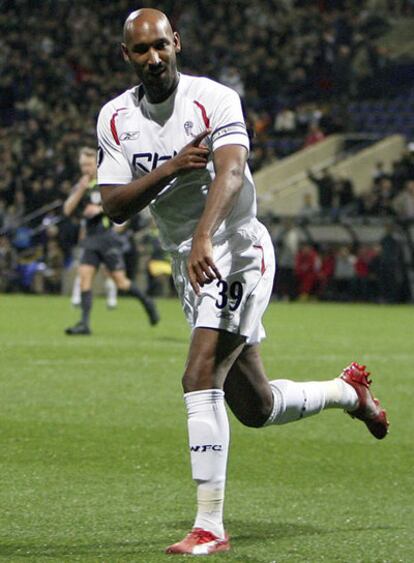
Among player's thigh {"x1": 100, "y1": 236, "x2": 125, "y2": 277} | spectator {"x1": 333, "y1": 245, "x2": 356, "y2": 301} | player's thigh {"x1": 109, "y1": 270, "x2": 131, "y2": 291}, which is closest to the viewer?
player's thigh {"x1": 100, "y1": 236, "x2": 125, "y2": 277}

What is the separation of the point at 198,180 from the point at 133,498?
1819 millimetres

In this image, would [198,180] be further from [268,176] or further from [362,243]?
[268,176]

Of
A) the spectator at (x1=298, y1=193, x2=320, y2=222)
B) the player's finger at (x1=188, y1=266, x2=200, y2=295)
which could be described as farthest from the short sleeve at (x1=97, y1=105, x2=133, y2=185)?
the spectator at (x1=298, y1=193, x2=320, y2=222)

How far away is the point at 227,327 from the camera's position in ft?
18.2

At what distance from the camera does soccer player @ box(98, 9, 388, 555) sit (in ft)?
17.6

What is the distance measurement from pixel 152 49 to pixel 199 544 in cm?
197

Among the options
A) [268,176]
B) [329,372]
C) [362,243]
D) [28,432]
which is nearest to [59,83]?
[268,176]

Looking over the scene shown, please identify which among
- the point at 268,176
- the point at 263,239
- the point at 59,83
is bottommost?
the point at 263,239

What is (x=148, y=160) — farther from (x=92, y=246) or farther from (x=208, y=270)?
(x=92, y=246)

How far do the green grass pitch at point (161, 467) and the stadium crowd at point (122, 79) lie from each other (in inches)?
645

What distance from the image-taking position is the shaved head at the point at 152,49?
5.47m

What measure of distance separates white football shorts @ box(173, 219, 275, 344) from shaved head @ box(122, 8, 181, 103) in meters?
0.70

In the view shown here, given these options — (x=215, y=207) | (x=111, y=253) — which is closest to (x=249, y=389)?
(x=215, y=207)

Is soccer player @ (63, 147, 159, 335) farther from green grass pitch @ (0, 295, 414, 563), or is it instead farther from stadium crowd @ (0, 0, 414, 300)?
stadium crowd @ (0, 0, 414, 300)
